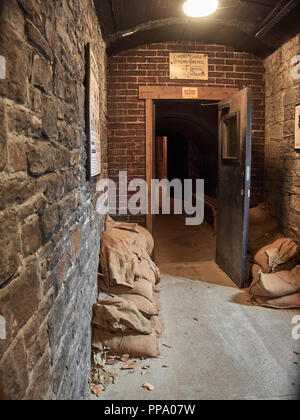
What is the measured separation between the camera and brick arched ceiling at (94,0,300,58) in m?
3.08

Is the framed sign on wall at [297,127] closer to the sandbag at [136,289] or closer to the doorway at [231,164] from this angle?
the doorway at [231,164]

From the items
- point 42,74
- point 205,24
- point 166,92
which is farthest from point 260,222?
point 42,74

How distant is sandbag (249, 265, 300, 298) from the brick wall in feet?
5.80

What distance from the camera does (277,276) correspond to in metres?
Result: 3.27

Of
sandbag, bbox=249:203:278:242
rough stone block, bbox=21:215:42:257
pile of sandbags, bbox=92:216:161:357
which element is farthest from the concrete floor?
rough stone block, bbox=21:215:42:257

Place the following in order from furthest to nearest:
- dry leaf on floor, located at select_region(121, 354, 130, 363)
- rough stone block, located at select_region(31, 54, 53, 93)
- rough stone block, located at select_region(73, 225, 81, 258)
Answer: dry leaf on floor, located at select_region(121, 354, 130, 363), rough stone block, located at select_region(73, 225, 81, 258), rough stone block, located at select_region(31, 54, 53, 93)

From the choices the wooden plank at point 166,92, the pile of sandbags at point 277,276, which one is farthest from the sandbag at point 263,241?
the wooden plank at point 166,92

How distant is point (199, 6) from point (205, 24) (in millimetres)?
757

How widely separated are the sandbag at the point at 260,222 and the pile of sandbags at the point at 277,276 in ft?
1.24

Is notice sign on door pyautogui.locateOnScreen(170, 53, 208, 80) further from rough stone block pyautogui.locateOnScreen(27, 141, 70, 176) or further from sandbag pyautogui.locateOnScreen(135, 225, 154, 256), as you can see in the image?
rough stone block pyautogui.locateOnScreen(27, 141, 70, 176)

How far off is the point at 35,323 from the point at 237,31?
153 inches

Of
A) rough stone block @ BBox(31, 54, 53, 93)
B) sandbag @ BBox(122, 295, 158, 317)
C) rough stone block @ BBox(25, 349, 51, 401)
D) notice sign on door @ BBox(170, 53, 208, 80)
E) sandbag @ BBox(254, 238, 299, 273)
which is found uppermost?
notice sign on door @ BBox(170, 53, 208, 80)

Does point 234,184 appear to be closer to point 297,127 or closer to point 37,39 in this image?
point 297,127

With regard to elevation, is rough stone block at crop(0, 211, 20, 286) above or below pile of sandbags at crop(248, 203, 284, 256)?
above
